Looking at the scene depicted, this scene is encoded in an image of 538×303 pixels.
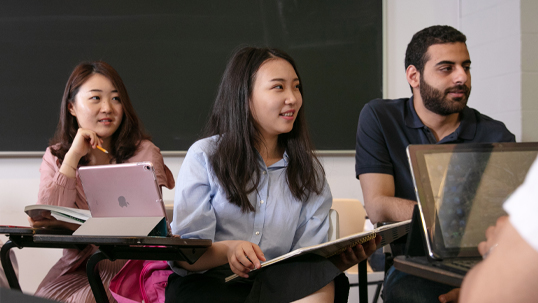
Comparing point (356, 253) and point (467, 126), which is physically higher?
point (467, 126)

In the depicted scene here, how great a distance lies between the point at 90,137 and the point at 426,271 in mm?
1602

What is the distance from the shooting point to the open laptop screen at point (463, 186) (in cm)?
70

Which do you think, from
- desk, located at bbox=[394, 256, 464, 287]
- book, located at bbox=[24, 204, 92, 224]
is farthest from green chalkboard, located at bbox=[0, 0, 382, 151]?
desk, located at bbox=[394, 256, 464, 287]

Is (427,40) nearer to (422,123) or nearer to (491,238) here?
(422,123)

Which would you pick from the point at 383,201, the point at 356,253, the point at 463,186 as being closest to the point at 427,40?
the point at 383,201

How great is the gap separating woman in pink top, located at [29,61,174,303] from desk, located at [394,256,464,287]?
56.8 inches

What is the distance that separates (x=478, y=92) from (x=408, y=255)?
2404 millimetres

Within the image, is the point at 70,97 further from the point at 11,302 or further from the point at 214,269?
the point at 11,302

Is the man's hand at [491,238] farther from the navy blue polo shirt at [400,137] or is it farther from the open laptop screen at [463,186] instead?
the navy blue polo shirt at [400,137]

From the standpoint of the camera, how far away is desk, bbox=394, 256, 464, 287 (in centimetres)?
→ 60

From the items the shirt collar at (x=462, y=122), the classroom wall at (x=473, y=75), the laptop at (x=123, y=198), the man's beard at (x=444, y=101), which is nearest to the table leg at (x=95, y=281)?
the laptop at (x=123, y=198)

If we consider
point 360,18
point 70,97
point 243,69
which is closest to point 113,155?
point 70,97

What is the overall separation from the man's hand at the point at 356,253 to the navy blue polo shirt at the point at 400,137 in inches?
20.1

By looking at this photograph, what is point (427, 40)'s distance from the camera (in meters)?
1.86
